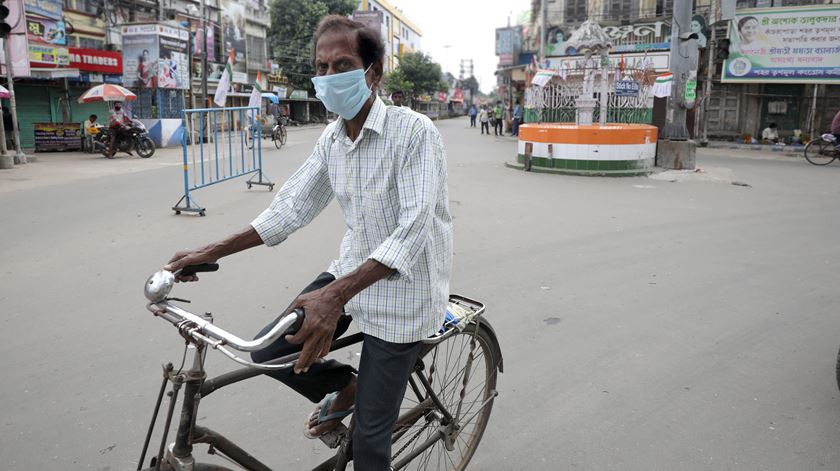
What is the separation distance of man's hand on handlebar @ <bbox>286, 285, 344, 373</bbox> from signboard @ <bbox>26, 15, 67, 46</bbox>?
67.6 feet

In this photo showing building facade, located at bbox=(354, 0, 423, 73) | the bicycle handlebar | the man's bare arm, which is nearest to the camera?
the bicycle handlebar

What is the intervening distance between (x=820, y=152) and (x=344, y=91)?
17.8m

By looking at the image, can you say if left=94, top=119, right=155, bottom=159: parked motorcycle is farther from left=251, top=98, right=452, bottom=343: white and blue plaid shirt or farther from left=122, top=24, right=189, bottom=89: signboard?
left=251, top=98, right=452, bottom=343: white and blue plaid shirt

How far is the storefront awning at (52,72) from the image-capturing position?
18594mm

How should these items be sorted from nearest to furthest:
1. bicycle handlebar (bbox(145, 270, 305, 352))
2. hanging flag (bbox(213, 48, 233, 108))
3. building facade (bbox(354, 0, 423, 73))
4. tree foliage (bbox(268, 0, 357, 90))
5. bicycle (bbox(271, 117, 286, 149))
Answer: bicycle handlebar (bbox(145, 270, 305, 352))
hanging flag (bbox(213, 48, 233, 108))
bicycle (bbox(271, 117, 286, 149))
tree foliage (bbox(268, 0, 357, 90))
building facade (bbox(354, 0, 423, 73))

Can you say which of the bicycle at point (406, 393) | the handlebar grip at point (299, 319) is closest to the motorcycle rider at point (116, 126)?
the bicycle at point (406, 393)

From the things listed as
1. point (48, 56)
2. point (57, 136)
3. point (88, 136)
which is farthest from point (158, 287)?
point (48, 56)

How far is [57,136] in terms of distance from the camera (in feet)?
61.6

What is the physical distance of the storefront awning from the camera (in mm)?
18594

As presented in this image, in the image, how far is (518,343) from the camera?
4.15 m

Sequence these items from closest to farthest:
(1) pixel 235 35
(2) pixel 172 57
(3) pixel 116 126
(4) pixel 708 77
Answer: (3) pixel 116 126 < (4) pixel 708 77 < (2) pixel 172 57 < (1) pixel 235 35

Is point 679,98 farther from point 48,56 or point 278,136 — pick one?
point 48,56

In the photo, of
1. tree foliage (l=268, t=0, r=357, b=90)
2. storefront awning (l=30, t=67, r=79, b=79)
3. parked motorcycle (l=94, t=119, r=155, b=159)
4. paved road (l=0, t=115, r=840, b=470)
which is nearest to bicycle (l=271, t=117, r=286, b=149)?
parked motorcycle (l=94, t=119, r=155, b=159)

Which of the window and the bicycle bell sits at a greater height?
the window
